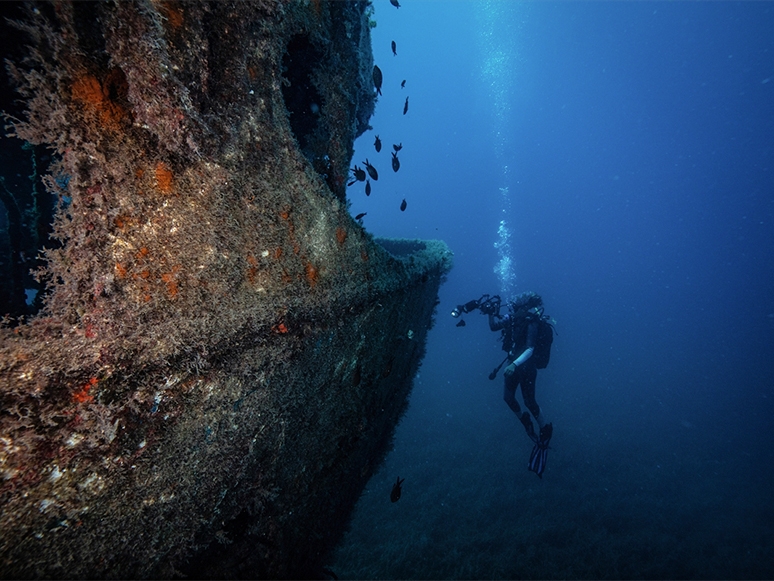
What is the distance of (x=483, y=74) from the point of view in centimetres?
12575

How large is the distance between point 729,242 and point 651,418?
113 metres

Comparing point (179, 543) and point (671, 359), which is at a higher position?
point (179, 543)

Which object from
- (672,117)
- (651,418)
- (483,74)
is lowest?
(651,418)

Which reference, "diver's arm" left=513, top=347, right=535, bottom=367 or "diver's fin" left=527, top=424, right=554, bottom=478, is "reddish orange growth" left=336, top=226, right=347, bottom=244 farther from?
"diver's fin" left=527, top=424, right=554, bottom=478

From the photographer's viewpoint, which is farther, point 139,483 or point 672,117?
point 672,117

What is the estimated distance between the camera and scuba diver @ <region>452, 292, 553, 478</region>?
8.52m

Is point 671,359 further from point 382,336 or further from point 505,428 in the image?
point 382,336

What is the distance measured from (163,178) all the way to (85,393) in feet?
2.87

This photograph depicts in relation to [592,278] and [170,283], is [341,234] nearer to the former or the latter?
[170,283]

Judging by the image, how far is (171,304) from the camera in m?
1.44

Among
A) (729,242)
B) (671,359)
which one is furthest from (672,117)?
(671,359)

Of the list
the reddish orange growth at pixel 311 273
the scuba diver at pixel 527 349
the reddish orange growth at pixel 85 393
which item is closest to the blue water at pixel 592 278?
the scuba diver at pixel 527 349

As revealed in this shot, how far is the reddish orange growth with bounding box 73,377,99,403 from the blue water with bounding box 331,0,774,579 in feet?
26.3

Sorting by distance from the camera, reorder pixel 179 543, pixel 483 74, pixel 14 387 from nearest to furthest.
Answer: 1. pixel 14 387
2. pixel 179 543
3. pixel 483 74
